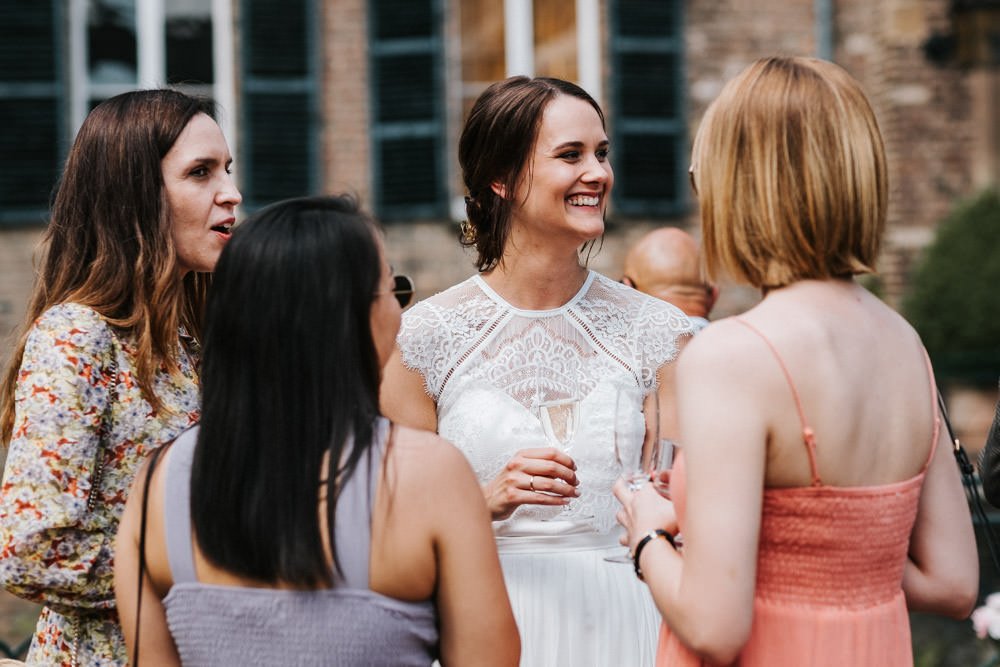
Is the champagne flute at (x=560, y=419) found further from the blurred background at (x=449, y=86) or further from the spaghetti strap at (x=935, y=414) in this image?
the blurred background at (x=449, y=86)

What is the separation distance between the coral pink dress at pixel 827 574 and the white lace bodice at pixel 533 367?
91 cm

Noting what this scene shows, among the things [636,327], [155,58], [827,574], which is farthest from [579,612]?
[155,58]

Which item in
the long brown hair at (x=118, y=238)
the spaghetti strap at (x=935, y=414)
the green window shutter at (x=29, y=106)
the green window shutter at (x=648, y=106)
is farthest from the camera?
the green window shutter at (x=648, y=106)

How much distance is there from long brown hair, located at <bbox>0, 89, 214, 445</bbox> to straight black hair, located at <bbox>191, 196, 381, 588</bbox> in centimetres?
65

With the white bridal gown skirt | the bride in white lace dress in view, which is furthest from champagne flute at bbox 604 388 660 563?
the white bridal gown skirt

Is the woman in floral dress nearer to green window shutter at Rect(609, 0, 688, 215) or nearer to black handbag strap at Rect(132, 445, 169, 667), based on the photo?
black handbag strap at Rect(132, 445, 169, 667)

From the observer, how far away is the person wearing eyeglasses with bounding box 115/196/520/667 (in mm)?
1595

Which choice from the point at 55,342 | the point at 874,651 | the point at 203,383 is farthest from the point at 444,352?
the point at 874,651

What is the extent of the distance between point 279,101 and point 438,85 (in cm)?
134

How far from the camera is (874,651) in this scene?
1.77m

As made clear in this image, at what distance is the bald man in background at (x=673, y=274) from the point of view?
13.4ft

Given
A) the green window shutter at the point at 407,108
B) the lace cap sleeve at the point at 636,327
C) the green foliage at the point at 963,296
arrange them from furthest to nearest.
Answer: the green window shutter at the point at 407,108, the green foliage at the point at 963,296, the lace cap sleeve at the point at 636,327

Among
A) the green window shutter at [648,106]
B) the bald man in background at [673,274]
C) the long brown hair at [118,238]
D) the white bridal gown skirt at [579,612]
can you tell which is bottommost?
the white bridal gown skirt at [579,612]

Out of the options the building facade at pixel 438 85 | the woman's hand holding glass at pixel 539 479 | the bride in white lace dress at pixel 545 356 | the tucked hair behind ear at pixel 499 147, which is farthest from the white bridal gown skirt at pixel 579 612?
the building facade at pixel 438 85
